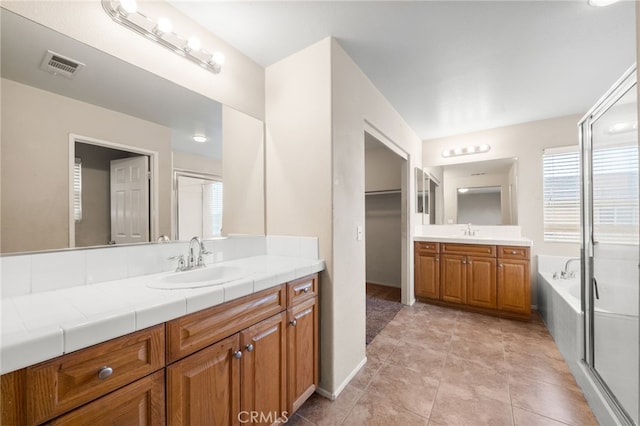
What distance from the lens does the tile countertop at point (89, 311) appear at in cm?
60

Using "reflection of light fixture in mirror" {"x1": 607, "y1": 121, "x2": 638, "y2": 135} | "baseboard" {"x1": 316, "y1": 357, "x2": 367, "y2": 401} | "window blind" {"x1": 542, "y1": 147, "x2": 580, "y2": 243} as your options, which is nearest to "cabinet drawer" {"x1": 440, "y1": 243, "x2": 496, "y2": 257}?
"window blind" {"x1": 542, "y1": 147, "x2": 580, "y2": 243}

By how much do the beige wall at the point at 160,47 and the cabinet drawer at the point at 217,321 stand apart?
4.34ft

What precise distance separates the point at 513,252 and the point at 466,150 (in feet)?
5.07

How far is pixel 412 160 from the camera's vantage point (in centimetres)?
343

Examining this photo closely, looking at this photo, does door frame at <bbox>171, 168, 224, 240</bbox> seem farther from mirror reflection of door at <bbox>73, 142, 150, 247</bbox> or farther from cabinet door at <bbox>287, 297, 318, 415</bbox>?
cabinet door at <bbox>287, 297, 318, 415</bbox>

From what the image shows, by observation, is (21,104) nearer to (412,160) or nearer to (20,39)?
(20,39)

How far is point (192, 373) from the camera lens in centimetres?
93

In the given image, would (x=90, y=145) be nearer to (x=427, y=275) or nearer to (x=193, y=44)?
(x=193, y=44)

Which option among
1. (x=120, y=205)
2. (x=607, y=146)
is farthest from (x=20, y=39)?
(x=607, y=146)

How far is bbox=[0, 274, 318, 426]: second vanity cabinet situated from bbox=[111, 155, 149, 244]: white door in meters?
0.68

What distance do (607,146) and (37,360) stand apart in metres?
2.91

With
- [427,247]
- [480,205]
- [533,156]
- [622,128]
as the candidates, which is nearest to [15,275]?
[622,128]

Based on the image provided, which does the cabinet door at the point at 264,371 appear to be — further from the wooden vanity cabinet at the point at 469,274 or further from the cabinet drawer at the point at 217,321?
the wooden vanity cabinet at the point at 469,274

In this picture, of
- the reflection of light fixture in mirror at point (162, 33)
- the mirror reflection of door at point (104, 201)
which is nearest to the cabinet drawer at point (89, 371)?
the mirror reflection of door at point (104, 201)
